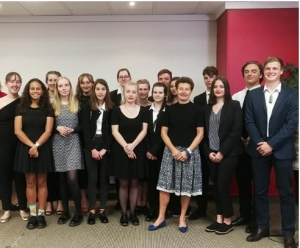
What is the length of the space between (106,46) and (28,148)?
2.61m

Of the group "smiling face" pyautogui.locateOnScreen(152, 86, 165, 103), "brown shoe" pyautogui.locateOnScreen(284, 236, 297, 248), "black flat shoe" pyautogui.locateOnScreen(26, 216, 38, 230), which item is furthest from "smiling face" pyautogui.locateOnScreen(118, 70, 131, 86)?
"brown shoe" pyautogui.locateOnScreen(284, 236, 297, 248)

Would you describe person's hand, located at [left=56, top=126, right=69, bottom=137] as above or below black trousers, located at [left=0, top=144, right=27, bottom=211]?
above

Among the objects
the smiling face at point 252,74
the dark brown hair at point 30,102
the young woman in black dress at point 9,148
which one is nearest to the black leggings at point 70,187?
the young woman in black dress at point 9,148

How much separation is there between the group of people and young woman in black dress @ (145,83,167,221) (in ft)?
0.03

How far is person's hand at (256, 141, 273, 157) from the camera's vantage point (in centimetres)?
284

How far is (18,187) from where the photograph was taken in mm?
3570

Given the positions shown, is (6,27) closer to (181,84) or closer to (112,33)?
(112,33)

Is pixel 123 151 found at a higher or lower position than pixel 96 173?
higher

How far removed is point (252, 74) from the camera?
3297 mm

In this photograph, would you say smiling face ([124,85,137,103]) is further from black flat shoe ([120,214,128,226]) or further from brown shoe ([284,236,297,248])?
brown shoe ([284,236,297,248])

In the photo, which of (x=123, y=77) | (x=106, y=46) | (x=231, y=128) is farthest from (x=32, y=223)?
(x=106, y=46)

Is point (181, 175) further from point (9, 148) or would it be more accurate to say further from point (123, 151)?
point (9, 148)

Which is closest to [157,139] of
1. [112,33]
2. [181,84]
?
[181,84]

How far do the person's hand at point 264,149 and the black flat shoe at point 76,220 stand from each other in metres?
1.98
